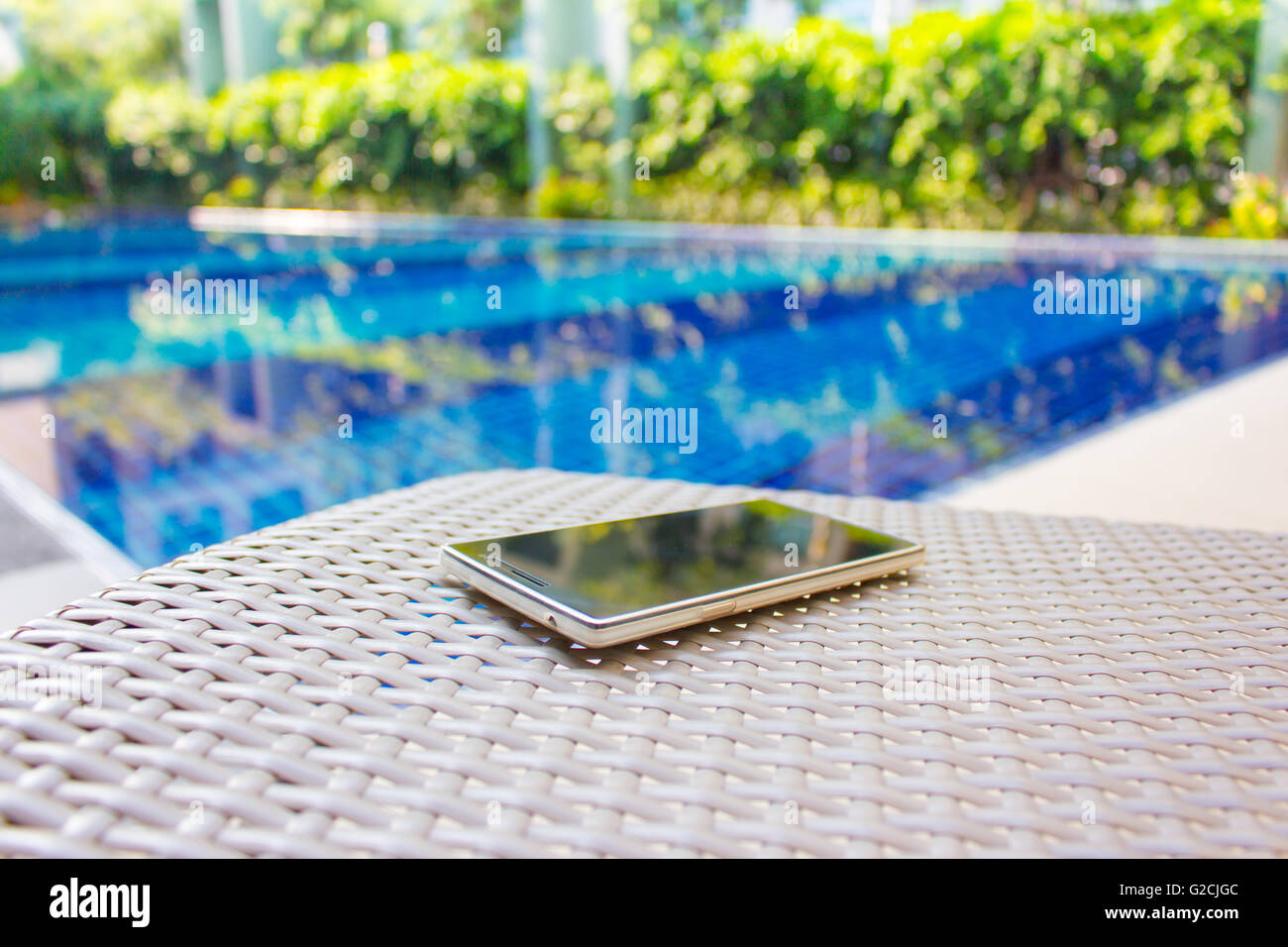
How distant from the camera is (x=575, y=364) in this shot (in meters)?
5.14

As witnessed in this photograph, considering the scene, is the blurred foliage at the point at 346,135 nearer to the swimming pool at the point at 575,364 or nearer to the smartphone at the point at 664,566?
the swimming pool at the point at 575,364

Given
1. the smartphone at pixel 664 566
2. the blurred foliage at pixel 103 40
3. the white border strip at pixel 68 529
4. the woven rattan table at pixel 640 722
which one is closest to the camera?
the woven rattan table at pixel 640 722

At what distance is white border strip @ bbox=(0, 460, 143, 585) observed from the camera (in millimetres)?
2395

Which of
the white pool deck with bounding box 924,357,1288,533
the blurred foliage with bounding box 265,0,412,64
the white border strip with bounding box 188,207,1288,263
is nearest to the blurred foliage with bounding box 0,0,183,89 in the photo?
the blurred foliage with bounding box 265,0,412,64

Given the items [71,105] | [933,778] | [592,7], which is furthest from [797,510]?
[71,105]

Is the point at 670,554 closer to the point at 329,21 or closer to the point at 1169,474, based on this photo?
the point at 1169,474

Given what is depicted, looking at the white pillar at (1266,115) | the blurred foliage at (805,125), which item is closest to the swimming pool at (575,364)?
the blurred foliage at (805,125)

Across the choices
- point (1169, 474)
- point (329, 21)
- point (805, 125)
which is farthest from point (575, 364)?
point (329, 21)

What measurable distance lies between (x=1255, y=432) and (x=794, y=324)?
321 cm

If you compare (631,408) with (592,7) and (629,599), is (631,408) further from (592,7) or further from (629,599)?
(592,7)

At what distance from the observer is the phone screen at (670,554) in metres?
0.75

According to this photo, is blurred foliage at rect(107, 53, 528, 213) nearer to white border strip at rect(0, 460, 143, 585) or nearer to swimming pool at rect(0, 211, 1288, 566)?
swimming pool at rect(0, 211, 1288, 566)

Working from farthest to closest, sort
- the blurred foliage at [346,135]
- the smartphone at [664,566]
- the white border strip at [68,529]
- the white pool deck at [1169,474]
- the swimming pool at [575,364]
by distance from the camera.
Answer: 1. the blurred foliage at [346,135]
2. the swimming pool at [575,364]
3. the white pool deck at [1169,474]
4. the white border strip at [68,529]
5. the smartphone at [664,566]

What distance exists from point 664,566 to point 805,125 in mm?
11339
